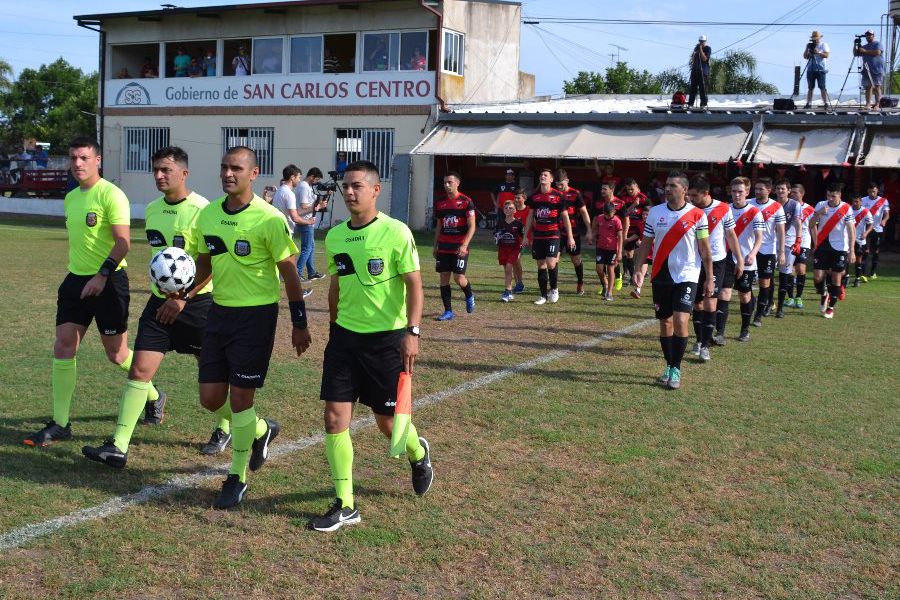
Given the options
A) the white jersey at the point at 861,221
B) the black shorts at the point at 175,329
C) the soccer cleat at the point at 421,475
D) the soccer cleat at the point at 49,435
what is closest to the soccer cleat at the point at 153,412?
the soccer cleat at the point at 49,435

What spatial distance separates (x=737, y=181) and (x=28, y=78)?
71677 millimetres

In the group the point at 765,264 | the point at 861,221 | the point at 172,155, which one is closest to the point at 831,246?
the point at 765,264

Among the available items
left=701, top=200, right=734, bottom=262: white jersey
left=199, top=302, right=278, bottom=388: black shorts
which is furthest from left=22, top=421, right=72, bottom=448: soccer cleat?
left=701, top=200, right=734, bottom=262: white jersey

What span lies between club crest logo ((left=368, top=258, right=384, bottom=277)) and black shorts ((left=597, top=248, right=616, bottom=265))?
10.4 meters

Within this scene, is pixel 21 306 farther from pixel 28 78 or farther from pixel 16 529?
pixel 28 78

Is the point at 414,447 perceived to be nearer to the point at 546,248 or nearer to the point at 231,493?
the point at 231,493

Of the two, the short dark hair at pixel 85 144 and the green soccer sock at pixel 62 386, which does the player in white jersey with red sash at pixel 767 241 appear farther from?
the green soccer sock at pixel 62 386

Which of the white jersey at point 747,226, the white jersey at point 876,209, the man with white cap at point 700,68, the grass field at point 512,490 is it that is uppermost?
the man with white cap at point 700,68

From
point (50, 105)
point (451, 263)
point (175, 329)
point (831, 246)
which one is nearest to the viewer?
point (175, 329)

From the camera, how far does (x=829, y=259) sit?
46.8ft

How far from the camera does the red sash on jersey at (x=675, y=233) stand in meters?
8.68

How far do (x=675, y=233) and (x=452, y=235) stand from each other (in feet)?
14.6

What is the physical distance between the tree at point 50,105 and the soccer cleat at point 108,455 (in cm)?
6840

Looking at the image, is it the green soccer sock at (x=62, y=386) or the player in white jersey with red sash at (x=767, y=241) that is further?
the player in white jersey with red sash at (x=767, y=241)
